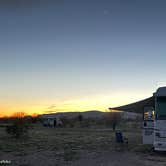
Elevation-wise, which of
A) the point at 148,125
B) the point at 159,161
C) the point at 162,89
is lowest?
the point at 159,161

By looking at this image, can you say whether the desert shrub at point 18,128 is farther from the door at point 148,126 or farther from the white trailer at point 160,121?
the white trailer at point 160,121

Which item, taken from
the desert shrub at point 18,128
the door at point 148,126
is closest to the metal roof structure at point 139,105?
the door at point 148,126

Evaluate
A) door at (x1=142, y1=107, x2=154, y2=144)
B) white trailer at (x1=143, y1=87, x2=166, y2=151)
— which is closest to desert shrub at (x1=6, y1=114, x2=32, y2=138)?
door at (x1=142, y1=107, x2=154, y2=144)

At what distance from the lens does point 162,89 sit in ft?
44.3

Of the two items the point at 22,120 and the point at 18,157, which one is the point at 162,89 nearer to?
the point at 18,157

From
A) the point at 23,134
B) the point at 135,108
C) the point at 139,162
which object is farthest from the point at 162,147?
the point at 23,134

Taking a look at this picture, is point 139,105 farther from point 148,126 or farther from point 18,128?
point 18,128

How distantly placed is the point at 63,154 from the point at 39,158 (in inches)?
56.9

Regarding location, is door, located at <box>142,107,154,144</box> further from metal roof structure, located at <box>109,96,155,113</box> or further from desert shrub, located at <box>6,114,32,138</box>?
desert shrub, located at <box>6,114,32,138</box>

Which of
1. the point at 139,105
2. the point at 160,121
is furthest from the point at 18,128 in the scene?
the point at 160,121

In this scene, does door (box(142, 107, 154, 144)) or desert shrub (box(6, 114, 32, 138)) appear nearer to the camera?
door (box(142, 107, 154, 144))

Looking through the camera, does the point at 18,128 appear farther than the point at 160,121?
Yes

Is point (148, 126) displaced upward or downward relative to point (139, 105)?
downward

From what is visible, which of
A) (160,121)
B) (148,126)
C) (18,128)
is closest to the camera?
(160,121)
